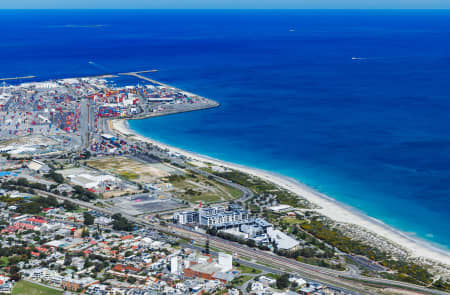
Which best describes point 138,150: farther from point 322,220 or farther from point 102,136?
point 322,220

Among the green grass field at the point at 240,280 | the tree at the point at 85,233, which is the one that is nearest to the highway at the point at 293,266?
the green grass field at the point at 240,280

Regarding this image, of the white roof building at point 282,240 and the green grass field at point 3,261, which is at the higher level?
the white roof building at point 282,240

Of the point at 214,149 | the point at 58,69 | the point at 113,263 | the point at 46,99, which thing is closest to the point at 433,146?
the point at 214,149

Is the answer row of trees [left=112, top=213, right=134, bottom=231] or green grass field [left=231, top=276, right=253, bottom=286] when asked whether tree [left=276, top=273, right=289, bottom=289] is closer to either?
green grass field [left=231, top=276, right=253, bottom=286]

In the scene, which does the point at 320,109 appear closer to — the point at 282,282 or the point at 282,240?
the point at 282,240

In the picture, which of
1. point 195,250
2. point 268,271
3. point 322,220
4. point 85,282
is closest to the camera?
point 85,282

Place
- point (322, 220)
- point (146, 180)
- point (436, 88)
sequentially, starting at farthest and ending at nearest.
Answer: point (436, 88)
point (146, 180)
point (322, 220)

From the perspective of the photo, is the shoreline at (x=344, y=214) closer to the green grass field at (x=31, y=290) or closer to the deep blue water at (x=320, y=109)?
the deep blue water at (x=320, y=109)
